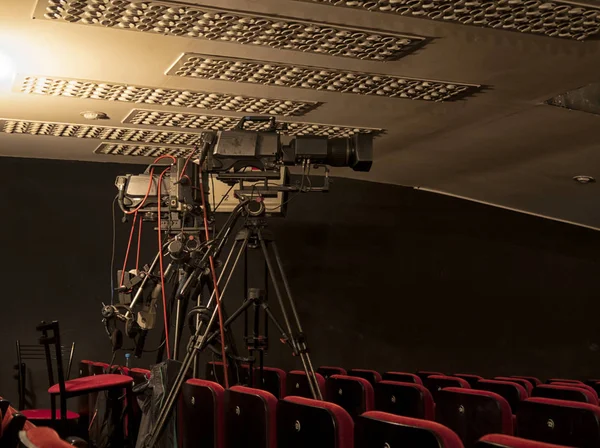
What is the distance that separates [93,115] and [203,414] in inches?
99.6

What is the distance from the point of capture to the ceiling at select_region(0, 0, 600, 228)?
3.08 meters

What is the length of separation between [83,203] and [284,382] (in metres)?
2.86

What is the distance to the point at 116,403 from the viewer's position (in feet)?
12.6

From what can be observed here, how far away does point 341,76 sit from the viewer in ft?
12.7

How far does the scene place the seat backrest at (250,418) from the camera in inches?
91.3

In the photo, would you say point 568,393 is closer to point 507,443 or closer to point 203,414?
point 203,414

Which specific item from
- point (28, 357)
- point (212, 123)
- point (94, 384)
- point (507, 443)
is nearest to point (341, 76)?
point (212, 123)

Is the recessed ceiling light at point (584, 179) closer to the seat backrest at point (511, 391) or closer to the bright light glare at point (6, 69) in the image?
the seat backrest at point (511, 391)

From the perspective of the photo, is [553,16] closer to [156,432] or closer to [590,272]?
[156,432]

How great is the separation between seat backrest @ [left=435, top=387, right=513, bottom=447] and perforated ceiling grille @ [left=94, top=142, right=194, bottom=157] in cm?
336

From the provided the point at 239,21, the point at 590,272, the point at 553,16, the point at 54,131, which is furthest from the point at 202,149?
the point at 590,272

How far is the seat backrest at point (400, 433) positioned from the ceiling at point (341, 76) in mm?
1737

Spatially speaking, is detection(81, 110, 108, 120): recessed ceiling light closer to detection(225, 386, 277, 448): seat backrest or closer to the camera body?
the camera body

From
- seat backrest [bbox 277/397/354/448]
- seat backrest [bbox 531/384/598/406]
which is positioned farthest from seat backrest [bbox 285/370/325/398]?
seat backrest [bbox 277/397/354/448]
